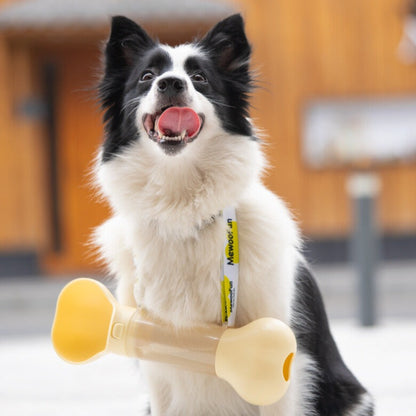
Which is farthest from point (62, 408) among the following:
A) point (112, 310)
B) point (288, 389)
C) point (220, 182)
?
point (220, 182)

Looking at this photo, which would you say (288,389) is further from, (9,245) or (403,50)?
(403,50)

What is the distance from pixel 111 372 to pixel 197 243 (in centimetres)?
189

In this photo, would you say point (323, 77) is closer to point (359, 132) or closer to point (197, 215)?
point (359, 132)

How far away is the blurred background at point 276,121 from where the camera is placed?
7.17m

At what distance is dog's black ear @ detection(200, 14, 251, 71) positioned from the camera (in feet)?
7.25

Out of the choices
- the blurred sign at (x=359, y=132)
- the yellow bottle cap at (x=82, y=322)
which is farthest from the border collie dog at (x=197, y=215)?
the blurred sign at (x=359, y=132)

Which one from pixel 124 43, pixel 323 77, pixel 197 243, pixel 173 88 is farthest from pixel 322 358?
pixel 323 77

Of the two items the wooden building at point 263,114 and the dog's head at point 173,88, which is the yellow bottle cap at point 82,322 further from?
the wooden building at point 263,114

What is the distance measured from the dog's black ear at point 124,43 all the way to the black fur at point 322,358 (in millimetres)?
995

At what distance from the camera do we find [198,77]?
216 cm

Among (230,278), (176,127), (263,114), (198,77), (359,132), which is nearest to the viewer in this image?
(230,278)

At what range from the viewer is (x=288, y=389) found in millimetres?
2043

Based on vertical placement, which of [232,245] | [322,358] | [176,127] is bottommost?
[322,358]

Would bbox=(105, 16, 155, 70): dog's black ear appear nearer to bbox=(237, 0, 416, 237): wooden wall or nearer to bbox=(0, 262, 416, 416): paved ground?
bbox=(0, 262, 416, 416): paved ground
